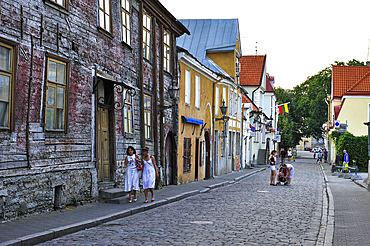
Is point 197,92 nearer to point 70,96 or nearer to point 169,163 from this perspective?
point 169,163

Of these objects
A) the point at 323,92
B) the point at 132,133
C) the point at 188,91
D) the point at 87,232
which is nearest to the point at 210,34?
the point at 188,91

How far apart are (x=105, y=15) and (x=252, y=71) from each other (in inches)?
1670

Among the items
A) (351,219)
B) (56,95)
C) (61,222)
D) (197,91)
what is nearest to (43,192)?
(61,222)

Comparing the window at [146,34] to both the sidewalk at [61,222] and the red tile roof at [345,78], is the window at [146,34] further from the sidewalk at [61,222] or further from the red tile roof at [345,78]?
the red tile roof at [345,78]

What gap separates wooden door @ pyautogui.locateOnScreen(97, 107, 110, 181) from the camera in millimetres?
14164

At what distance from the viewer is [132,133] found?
648 inches

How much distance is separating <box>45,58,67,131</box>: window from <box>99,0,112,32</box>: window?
2653 mm

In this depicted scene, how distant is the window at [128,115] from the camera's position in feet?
51.9

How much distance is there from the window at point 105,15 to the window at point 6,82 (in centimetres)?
463

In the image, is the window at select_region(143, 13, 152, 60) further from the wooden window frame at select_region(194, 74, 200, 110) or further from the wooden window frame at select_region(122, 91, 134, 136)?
the wooden window frame at select_region(194, 74, 200, 110)

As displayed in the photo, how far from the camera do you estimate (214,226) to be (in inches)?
388

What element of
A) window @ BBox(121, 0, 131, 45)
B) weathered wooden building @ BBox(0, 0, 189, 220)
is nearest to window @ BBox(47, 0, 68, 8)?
weathered wooden building @ BBox(0, 0, 189, 220)

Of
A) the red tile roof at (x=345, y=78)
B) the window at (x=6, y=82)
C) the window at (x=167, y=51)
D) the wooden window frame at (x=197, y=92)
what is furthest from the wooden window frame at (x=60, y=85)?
the red tile roof at (x=345, y=78)

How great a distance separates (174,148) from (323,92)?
55.4 metres
